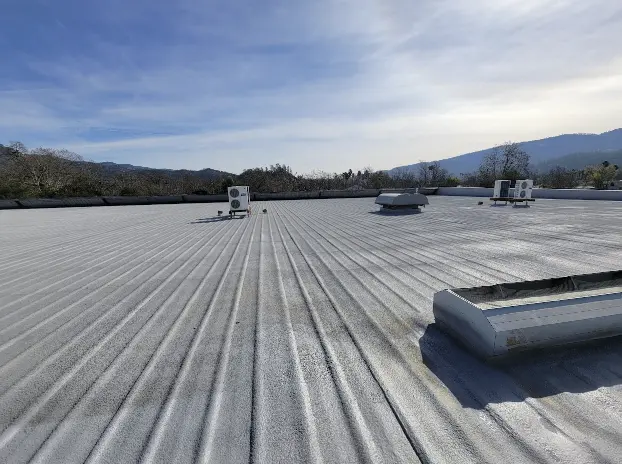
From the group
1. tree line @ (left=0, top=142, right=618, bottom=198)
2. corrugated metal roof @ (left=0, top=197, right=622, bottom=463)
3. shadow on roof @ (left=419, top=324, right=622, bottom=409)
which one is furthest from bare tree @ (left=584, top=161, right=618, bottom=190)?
shadow on roof @ (left=419, top=324, right=622, bottom=409)

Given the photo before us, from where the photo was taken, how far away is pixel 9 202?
23453mm

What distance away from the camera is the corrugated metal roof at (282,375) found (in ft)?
5.65

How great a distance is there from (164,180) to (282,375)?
35.3 meters

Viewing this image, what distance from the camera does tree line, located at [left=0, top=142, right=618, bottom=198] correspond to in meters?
29.6

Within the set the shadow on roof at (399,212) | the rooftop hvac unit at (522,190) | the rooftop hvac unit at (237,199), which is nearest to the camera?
the shadow on roof at (399,212)

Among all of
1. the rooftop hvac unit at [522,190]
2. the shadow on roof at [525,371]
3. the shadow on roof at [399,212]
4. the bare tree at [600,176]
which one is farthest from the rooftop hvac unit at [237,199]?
the bare tree at [600,176]

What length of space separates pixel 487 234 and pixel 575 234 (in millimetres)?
1995

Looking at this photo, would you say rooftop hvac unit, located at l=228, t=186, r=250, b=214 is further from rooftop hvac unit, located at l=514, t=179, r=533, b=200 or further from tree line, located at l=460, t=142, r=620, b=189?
tree line, located at l=460, t=142, r=620, b=189

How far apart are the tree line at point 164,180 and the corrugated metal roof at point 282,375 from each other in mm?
26111

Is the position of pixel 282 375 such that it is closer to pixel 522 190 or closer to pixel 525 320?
pixel 525 320

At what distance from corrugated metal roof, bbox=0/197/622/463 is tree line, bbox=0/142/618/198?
26111 mm

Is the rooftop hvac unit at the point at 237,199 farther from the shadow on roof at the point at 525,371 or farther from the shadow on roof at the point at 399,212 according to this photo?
the shadow on roof at the point at 525,371

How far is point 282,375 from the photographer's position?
2.38m

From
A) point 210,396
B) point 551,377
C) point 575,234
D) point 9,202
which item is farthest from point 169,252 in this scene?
point 9,202
